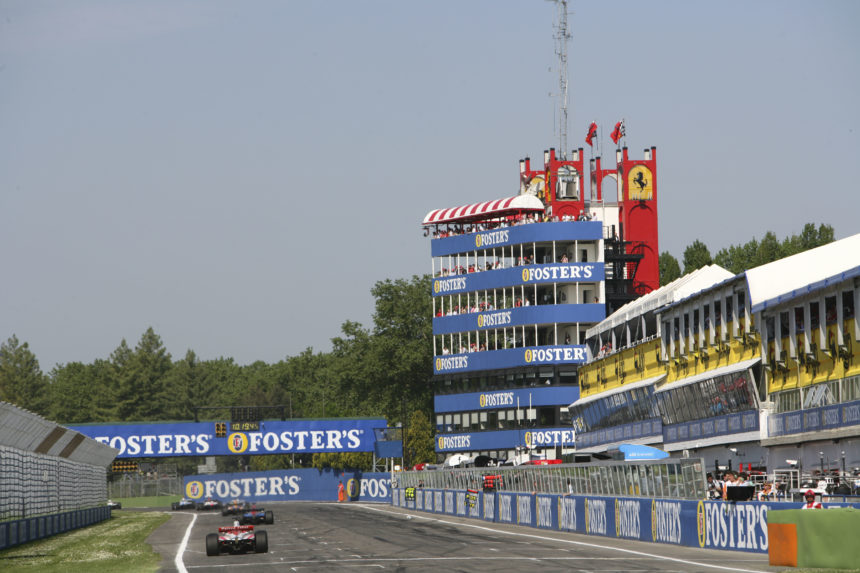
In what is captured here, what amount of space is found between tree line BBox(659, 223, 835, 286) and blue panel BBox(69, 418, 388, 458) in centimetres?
3945

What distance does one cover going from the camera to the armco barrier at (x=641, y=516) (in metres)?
33.4

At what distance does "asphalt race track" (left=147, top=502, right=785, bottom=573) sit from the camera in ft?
101

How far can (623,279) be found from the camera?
113m

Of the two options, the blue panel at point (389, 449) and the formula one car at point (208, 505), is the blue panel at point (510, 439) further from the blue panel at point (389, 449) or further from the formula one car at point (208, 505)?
the formula one car at point (208, 505)

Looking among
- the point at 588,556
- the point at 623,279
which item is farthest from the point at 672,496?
the point at 623,279

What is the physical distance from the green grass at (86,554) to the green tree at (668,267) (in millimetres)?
88714

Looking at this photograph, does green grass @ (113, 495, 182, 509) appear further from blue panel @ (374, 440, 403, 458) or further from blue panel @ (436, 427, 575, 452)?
blue panel @ (436, 427, 575, 452)

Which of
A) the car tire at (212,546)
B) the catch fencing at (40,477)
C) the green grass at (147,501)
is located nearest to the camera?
the car tire at (212,546)

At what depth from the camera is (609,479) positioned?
45.7m

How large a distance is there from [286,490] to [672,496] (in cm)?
8652

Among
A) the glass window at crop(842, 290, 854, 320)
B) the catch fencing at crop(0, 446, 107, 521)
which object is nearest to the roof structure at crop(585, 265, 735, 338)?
the glass window at crop(842, 290, 854, 320)

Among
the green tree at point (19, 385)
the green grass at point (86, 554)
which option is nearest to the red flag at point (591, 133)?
the green grass at point (86, 554)

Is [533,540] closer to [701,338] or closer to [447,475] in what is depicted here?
[701,338]

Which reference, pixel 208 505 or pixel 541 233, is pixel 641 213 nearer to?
pixel 541 233
